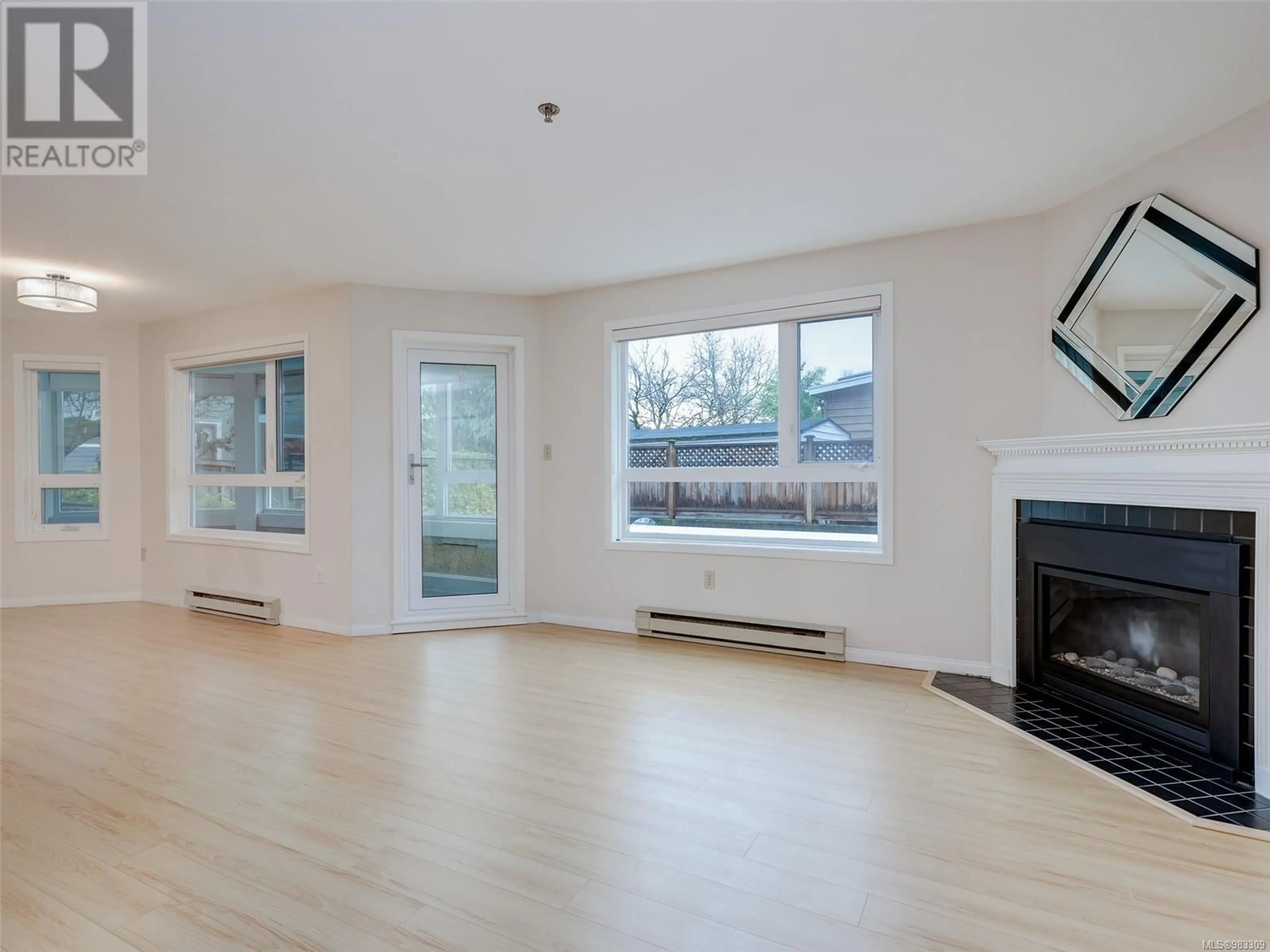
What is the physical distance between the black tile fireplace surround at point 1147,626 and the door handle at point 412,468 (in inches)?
146

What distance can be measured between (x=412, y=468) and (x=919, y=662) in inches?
136

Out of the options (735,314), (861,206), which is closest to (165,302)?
(735,314)

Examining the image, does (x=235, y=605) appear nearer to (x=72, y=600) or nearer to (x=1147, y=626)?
(x=72, y=600)

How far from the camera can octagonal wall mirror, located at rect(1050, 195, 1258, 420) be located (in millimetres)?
2465

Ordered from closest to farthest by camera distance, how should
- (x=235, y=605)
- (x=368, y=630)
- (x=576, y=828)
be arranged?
(x=576, y=828) → (x=368, y=630) → (x=235, y=605)

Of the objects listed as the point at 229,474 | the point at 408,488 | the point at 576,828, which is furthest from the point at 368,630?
the point at 576,828

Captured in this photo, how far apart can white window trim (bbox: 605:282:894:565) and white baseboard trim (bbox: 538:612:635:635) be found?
1.62 feet

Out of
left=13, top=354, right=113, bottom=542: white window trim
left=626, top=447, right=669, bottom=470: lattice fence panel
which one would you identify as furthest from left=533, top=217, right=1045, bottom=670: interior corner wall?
left=13, top=354, right=113, bottom=542: white window trim

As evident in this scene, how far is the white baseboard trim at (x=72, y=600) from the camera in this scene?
5.59 meters

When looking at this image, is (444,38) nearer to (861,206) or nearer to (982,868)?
(861,206)

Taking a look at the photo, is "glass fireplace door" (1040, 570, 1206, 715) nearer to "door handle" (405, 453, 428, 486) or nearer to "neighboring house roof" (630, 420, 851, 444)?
"neighboring house roof" (630, 420, 851, 444)

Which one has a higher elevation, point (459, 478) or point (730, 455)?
point (730, 455)

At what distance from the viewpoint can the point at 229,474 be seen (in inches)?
214

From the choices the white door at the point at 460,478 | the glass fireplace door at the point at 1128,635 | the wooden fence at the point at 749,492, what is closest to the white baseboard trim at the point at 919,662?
the glass fireplace door at the point at 1128,635
